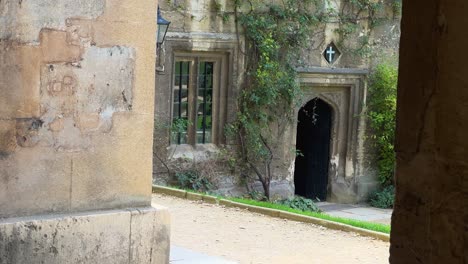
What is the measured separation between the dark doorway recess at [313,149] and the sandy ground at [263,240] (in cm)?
540

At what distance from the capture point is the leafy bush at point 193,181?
1370cm

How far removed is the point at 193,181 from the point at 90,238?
25.9 feet

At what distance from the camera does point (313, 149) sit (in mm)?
16172

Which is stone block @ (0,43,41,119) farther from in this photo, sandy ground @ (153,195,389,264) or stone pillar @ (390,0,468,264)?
stone pillar @ (390,0,468,264)

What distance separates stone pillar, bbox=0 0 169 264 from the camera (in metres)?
5.64

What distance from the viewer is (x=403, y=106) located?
5.69 ft

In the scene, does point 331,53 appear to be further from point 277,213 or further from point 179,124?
point 277,213

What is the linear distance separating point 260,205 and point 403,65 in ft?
31.4

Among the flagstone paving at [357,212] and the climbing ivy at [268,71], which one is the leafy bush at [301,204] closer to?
the flagstone paving at [357,212]

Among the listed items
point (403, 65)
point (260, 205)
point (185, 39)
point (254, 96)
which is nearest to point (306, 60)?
point (254, 96)

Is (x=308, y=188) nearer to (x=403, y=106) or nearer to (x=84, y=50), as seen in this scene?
(x=84, y=50)

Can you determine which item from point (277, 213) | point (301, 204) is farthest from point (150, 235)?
point (301, 204)

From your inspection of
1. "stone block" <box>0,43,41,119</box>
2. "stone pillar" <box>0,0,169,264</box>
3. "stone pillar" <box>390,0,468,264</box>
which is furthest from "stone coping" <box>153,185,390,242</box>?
"stone pillar" <box>390,0,468,264</box>

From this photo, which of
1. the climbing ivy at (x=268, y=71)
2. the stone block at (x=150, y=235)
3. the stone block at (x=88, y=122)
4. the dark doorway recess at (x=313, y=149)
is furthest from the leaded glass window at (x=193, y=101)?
the stone block at (x=88, y=122)
